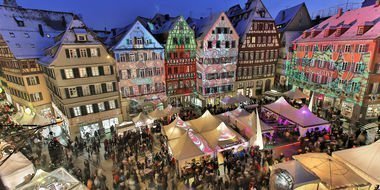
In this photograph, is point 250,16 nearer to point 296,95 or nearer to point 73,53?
point 296,95

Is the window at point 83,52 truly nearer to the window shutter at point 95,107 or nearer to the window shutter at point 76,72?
the window shutter at point 76,72

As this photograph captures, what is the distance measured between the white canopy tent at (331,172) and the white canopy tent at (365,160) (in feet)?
1.50

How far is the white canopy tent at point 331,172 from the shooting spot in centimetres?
942

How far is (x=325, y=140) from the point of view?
48.1 ft

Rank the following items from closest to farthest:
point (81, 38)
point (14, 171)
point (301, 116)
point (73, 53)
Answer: point (14, 171), point (301, 116), point (73, 53), point (81, 38)

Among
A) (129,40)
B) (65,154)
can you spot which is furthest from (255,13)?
(65,154)

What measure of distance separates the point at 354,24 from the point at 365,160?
1984cm

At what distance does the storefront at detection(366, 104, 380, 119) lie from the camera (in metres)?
20.8

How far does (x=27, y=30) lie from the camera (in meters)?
24.0

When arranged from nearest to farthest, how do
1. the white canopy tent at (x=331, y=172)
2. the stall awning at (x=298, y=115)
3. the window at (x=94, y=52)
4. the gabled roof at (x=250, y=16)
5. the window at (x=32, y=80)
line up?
the white canopy tent at (x=331, y=172), the stall awning at (x=298, y=115), the window at (x=94, y=52), the window at (x=32, y=80), the gabled roof at (x=250, y=16)

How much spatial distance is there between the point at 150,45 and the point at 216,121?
13071 mm

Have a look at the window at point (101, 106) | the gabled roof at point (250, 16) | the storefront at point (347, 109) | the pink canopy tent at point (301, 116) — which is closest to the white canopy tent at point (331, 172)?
the pink canopy tent at point (301, 116)

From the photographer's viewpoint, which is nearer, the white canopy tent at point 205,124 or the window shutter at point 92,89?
the white canopy tent at point 205,124

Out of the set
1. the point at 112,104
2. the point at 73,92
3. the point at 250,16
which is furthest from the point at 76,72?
the point at 250,16
